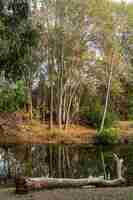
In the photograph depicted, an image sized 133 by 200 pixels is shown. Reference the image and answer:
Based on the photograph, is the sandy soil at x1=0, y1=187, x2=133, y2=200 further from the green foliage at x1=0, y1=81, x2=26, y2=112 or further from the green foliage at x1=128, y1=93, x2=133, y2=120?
the green foliage at x1=128, y1=93, x2=133, y2=120

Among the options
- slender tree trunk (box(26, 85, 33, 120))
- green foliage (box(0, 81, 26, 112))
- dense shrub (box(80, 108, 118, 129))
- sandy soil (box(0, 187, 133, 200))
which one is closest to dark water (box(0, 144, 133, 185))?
sandy soil (box(0, 187, 133, 200))

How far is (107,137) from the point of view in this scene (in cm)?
2766

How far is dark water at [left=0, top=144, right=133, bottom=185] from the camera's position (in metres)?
15.9

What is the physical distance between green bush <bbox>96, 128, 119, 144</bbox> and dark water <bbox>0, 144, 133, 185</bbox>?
3.97 feet

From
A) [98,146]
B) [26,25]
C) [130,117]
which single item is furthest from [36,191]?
[130,117]

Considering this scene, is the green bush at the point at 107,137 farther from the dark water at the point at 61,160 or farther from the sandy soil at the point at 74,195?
the sandy soil at the point at 74,195

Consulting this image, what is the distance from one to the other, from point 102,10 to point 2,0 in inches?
766

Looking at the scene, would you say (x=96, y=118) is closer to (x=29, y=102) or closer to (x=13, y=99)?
(x=29, y=102)

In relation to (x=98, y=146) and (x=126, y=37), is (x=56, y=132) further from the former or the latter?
(x=126, y=37)

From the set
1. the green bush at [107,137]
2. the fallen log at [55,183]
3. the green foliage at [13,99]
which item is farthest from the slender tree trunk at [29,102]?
the fallen log at [55,183]

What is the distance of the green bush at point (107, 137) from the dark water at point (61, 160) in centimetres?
121

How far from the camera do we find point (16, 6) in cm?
1016

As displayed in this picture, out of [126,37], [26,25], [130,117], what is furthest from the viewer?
[130,117]

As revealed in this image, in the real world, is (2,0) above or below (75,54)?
above
